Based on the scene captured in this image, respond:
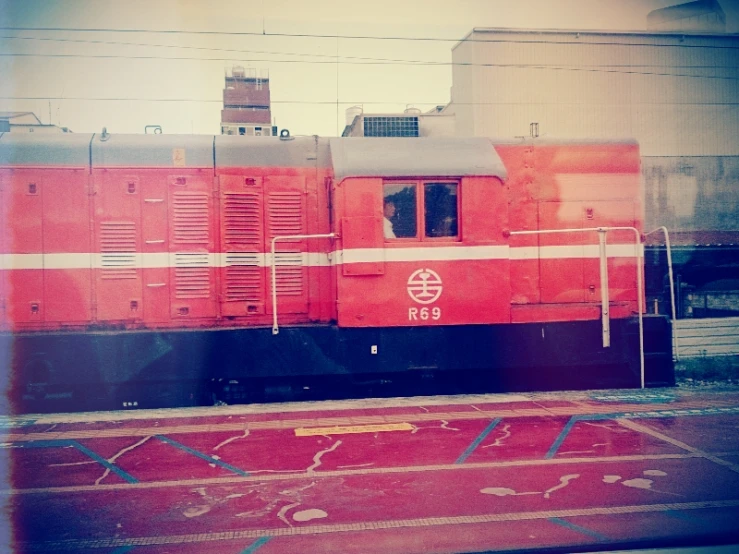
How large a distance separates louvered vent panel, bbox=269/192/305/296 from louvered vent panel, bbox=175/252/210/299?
2.88 feet

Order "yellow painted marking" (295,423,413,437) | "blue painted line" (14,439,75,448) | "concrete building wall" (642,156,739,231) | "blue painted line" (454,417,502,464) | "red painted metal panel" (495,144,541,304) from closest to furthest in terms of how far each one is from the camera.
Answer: "blue painted line" (454,417,502,464), "blue painted line" (14,439,75,448), "yellow painted marking" (295,423,413,437), "red painted metal panel" (495,144,541,304), "concrete building wall" (642,156,739,231)

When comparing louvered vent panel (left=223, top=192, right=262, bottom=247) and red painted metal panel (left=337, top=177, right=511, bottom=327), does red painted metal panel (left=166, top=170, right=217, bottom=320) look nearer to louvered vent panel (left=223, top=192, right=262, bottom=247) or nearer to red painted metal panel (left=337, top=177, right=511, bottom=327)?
louvered vent panel (left=223, top=192, right=262, bottom=247)

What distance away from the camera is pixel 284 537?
370cm

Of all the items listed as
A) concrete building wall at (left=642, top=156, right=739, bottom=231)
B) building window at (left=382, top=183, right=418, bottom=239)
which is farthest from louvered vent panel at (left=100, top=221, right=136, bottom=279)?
concrete building wall at (left=642, top=156, right=739, bottom=231)

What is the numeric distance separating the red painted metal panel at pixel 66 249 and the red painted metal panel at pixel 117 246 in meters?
0.13

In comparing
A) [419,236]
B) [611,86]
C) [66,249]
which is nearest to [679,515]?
[419,236]

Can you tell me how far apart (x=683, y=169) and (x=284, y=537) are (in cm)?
1852

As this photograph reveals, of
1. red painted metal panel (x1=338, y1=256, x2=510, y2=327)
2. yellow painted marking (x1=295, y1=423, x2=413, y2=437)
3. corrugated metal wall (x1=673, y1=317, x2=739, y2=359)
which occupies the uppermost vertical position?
red painted metal panel (x1=338, y1=256, x2=510, y2=327)

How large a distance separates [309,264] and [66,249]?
112 inches

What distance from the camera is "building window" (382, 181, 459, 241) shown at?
7.00m

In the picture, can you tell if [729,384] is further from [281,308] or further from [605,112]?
[605,112]

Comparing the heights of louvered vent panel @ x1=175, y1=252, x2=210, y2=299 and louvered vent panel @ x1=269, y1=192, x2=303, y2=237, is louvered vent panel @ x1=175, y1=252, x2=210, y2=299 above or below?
below

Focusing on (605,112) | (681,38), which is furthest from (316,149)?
(681,38)

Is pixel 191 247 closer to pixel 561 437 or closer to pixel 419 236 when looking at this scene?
pixel 419 236
